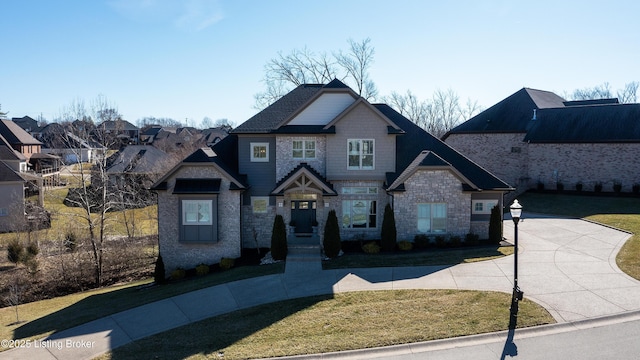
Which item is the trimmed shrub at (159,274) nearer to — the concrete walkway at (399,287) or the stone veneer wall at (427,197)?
the concrete walkway at (399,287)

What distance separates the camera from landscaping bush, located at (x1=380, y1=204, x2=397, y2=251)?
21094 mm

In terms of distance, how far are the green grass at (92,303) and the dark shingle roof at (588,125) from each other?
28316mm

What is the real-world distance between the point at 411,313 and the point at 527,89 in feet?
116

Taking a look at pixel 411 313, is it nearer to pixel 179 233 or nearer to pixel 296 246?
pixel 296 246

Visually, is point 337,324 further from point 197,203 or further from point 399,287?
point 197,203

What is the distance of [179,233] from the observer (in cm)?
A: 2159

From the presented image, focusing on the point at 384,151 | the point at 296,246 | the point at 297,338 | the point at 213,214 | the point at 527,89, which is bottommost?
the point at 297,338

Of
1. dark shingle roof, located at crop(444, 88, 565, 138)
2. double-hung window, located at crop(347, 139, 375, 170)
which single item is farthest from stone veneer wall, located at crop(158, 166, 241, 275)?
dark shingle roof, located at crop(444, 88, 565, 138)

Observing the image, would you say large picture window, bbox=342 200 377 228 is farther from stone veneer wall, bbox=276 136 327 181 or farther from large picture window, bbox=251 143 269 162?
large picture window, bbox=251 143 269 162

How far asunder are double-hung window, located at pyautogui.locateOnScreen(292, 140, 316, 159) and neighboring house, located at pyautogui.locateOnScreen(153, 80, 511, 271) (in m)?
0.05

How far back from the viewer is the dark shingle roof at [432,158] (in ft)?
73.9

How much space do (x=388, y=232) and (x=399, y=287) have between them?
5439 mm

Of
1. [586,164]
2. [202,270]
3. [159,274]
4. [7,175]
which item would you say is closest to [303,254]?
[202,270]

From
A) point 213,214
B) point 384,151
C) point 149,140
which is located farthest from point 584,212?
point 149,140
